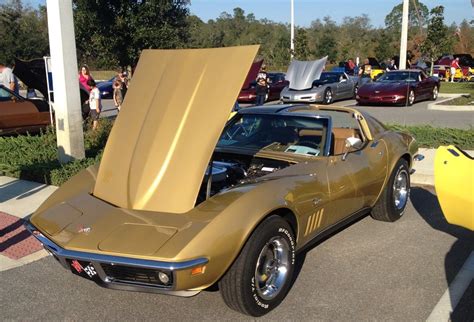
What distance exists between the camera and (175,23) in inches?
837

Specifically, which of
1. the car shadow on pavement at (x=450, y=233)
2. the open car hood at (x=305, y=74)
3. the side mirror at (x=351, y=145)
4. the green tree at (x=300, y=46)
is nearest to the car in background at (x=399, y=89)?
the open car hood at (x=305, y=74)

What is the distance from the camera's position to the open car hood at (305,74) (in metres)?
18.6

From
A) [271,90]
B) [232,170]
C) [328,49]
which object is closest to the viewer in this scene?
[232,170]

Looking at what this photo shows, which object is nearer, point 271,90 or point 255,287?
point 255,287

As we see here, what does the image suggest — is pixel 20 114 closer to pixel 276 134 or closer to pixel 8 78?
pixel 8 78

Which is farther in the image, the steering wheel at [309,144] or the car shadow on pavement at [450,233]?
the steering wheel at [309,144]

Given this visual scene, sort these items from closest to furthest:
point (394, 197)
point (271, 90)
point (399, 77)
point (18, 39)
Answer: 1. point (394, 197)
2. point (399, 77)
3. point (271, 90)
4. point (18, 39)

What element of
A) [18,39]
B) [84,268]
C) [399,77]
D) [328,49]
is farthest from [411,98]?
[18,39]

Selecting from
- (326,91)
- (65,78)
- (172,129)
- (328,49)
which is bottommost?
(326,91)

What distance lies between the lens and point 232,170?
14.3ft

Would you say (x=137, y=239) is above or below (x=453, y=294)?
above

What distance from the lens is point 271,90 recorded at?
21.0 metres

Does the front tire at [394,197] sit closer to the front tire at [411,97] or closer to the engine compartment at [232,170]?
the engine compartment at [232,170]

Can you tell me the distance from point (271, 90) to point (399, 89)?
5.66m
